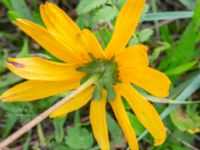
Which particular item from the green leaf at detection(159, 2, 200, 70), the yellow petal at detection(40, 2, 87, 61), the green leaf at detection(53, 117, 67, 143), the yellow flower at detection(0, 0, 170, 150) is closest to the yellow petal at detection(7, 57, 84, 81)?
the yellow flower at detection(0, 0, 170, 150)

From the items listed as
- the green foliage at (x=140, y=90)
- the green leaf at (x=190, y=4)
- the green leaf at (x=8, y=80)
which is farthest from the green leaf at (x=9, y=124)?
the green leaf at (x=190, y=4)

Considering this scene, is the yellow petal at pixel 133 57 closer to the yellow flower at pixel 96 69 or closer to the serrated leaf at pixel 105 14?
the yellow flower at pixel 96 69

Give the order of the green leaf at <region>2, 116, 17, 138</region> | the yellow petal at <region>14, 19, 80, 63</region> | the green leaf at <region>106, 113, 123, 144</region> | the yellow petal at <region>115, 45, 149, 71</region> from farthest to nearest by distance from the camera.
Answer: the green leaf at <region>2, 116, 17, 138</region>, the green leaf at <region>106, 113, 123, 144</region>, the yellow petal at <region>14, 19, 80, 63</region>, the yellow petal at <region>115, 45, 149, 71</region>

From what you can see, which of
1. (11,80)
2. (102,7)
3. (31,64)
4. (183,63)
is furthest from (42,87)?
(183,63)

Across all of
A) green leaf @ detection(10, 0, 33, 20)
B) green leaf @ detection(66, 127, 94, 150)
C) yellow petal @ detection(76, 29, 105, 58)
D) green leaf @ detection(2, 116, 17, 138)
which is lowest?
green leaf @ detection(66, 127, 94, 150)

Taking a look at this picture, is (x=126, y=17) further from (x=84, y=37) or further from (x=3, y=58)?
(x=3, y=58)

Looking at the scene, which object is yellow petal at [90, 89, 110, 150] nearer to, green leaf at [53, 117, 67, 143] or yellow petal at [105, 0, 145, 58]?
yellow petal at [105, 0, 145, 58]
